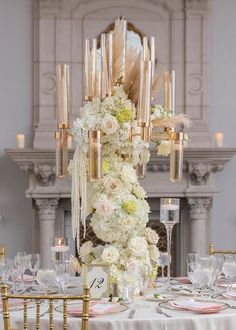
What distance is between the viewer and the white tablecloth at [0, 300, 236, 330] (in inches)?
118

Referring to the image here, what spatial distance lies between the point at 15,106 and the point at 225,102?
202cm

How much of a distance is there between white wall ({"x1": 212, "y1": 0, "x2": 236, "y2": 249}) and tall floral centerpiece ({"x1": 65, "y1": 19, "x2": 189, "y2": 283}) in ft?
11.8

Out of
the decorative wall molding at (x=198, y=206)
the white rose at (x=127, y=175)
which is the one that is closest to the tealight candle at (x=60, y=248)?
the white rose at (x=127, y=175)

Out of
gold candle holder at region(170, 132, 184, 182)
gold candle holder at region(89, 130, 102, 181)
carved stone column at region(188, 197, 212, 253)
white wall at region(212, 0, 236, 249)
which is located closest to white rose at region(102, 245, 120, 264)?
gold candle holder at region(89, 130, 102, 181)

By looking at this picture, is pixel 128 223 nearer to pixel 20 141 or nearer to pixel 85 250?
pixel 85 250

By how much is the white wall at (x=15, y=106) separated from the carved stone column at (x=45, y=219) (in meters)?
0.23

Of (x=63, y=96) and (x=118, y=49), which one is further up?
(x=118, y=49)

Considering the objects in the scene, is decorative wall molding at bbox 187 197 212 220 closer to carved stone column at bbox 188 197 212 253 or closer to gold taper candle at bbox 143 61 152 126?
carved stone column at bbox 188 197 212 253

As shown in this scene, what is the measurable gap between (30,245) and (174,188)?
1477 mm

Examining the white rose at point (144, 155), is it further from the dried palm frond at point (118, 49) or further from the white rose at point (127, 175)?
the dried palm frond at point (118, 49)

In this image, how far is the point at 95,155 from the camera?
3.31m

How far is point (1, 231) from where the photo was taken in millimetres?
7121

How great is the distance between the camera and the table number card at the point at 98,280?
135 inches

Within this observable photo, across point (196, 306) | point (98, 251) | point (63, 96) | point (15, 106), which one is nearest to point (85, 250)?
point (98, 251)
